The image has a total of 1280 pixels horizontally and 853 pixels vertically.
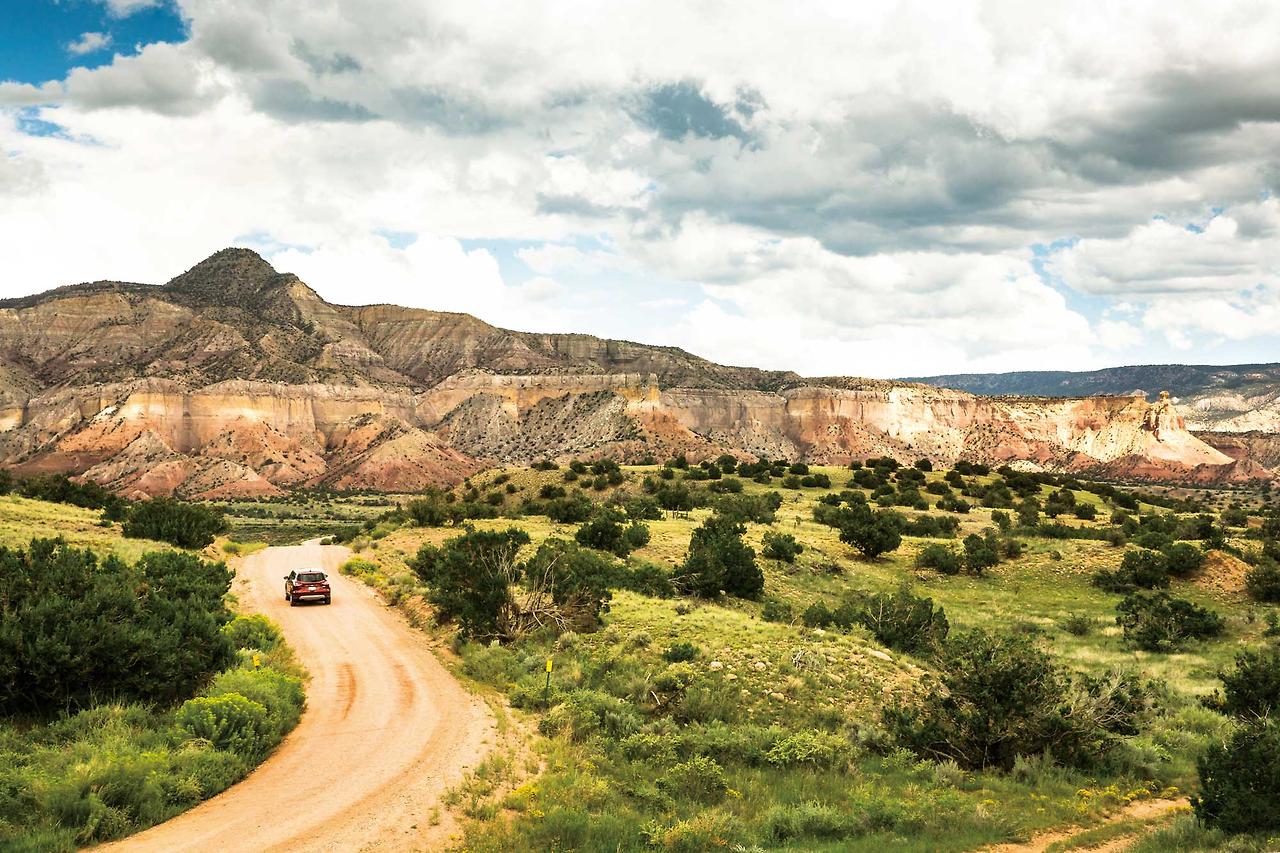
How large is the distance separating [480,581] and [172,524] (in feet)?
77.1

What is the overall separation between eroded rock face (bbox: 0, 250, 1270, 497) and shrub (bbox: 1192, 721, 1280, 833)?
109 metres

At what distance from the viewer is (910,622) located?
22.6 meters

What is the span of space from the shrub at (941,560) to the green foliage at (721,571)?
40.1ft

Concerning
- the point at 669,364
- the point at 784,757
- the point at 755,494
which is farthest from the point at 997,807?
the point at 669,364

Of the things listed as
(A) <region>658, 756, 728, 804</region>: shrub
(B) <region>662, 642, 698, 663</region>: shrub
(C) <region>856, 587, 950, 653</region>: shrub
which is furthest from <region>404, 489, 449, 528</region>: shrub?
(A) <region>658, 756, 728, 804</region>: shrub

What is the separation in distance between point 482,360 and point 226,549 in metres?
141

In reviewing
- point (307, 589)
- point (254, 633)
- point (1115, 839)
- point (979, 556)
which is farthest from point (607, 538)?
point (1115, 839)

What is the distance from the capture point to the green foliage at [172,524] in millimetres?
36281

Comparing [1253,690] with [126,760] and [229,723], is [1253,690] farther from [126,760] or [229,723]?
[126,760]

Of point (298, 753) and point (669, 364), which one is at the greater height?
point (669, 364)

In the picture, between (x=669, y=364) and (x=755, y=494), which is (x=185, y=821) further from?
(x=669, y=364)

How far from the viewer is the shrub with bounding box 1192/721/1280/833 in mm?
9680

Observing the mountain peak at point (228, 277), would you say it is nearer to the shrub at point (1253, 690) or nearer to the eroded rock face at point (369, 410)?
the eroded rock face at point (369, 410)

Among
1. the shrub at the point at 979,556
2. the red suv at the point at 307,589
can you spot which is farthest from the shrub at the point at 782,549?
the red suv at the point at 307,589
